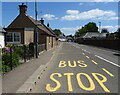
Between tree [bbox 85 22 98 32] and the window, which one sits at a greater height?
tree [bbox 85 22 98 32]

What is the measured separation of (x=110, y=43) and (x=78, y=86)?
3009 centimetres

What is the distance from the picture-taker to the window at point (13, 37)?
22.6 metres

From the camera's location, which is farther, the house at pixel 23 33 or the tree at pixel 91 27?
the tree at pixel 91 27

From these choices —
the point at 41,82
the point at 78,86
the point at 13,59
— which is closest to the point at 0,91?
the point at 41,82

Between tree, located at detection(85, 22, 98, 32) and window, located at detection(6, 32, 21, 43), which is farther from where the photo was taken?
tree, located at detection(85, 22, 98, 32)

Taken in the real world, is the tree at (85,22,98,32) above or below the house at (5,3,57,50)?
above

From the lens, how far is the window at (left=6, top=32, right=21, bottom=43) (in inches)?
890

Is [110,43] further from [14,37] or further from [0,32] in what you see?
[0,32]

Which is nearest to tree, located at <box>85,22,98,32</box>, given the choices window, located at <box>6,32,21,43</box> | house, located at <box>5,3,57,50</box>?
house, located at <box>5,3,57,50</box>

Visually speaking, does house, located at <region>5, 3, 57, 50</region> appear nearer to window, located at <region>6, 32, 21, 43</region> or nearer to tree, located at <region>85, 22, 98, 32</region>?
window, located at <region>6, 32, 21, 43</region>

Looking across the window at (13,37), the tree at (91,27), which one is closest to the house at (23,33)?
the window at (13,37)

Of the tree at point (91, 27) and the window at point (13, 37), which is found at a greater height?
the tree at point (91, 27)

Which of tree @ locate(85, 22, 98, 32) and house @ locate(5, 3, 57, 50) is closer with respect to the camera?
house @ locate(5, 3, 57, 50)

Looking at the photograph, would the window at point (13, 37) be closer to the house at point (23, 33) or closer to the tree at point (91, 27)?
the house at point (23, 33)
